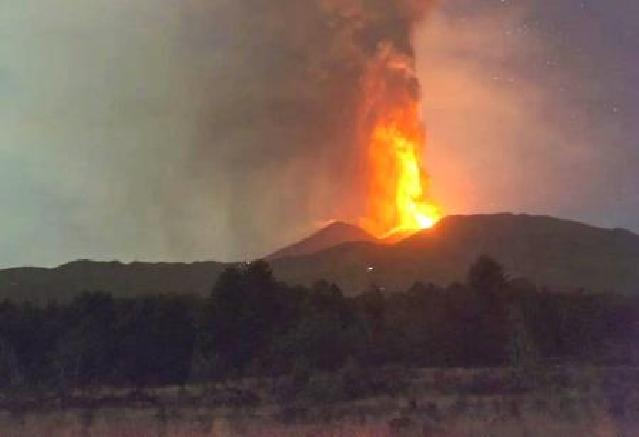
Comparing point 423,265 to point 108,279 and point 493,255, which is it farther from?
point 108,279

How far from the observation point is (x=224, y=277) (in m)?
62.4

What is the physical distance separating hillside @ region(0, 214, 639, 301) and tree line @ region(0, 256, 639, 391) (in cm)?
5424

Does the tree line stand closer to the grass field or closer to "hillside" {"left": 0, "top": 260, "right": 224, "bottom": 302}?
the grass field

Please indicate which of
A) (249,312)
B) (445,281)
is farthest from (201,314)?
(445,281)

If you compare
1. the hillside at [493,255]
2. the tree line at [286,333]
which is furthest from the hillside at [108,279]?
the tree line at [286,333]

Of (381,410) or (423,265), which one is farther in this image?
(423,265)

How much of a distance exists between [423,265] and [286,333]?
81858 millimetres

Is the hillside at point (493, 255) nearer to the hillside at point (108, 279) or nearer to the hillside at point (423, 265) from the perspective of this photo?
the hillside at point (423, 265)

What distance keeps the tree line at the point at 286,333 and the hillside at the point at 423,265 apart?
5424 centimetres

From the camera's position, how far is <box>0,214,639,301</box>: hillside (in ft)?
408

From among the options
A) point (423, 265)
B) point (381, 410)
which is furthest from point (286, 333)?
point (423, 265)

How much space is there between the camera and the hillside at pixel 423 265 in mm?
124312

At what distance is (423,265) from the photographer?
444 feet

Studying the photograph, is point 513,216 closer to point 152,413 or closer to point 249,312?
point 249,312
